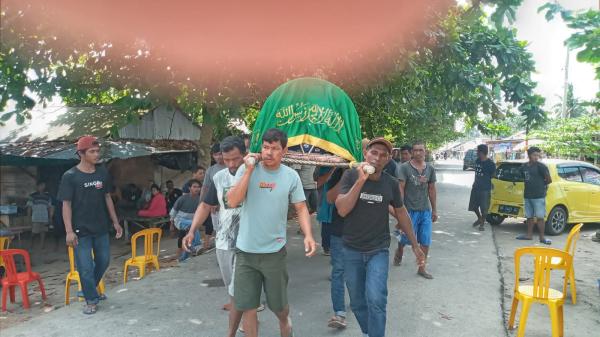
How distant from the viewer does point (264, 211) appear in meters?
3.06

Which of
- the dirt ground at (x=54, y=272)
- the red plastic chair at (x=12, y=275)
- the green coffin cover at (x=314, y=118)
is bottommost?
the dirt ground at (x=54, y=272)

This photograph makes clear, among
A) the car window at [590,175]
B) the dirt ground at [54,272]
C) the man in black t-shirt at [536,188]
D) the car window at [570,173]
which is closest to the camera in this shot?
the dirt ground at [54,272]

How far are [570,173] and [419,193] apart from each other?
5360mm

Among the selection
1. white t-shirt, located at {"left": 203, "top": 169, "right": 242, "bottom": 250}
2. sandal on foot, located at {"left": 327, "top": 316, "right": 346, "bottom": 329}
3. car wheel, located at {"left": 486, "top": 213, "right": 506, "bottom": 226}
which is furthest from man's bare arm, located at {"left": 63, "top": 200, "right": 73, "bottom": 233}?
car wheel, located at {"left": 486, "top": 213, "right": 506, "bottom": 226}

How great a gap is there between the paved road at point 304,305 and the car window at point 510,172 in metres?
2.89

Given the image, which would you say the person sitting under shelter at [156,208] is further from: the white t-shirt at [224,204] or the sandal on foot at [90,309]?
the white t-shirt at [224,204]

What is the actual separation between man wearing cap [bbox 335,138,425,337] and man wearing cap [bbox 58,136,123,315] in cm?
265

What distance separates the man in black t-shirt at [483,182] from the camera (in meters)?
8.89

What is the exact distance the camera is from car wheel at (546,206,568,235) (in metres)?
8.55

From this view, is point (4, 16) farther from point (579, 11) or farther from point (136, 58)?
point (579, 11)

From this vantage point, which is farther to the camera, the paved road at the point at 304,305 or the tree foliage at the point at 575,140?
the tree foliage at the point at 575,140

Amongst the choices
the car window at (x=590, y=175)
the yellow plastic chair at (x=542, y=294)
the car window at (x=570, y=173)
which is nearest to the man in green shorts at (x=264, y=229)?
the yellow plastic chair at (x=542, y=294)

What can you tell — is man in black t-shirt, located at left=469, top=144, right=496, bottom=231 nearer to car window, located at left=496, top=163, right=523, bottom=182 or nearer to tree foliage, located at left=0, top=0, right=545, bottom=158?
car window, located at left=496, top=163, right=523, bottom=182

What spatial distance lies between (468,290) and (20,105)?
6.94 m
